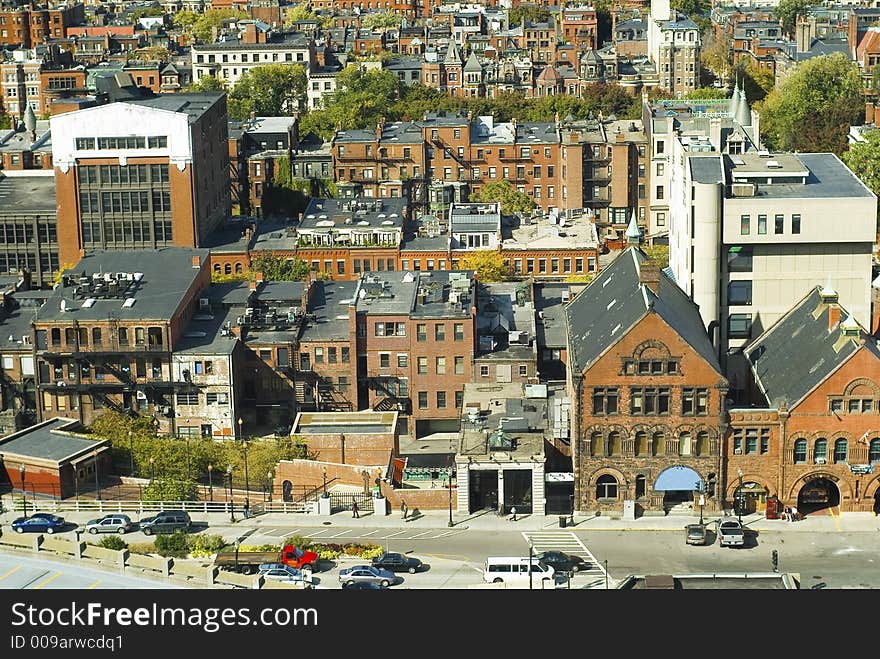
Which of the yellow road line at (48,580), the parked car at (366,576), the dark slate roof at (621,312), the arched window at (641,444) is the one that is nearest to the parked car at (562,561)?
the parked car at (366,576)

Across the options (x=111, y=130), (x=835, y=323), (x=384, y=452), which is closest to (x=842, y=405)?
(x=835, y=323)

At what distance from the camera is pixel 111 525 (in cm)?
12225

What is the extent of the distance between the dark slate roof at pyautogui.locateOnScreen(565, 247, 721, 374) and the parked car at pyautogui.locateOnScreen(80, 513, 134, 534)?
3294 cm

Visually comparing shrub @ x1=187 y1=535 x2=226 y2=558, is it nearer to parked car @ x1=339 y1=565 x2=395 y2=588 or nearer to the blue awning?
parked car @ x1=339 y1=565 x2=395 y2=588

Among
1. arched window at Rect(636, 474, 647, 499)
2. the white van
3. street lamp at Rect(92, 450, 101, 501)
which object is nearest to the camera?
the white van

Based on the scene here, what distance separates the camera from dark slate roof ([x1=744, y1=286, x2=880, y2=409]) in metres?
122

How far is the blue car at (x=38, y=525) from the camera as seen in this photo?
122 metres

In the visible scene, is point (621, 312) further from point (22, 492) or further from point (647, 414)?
point (22, 492)

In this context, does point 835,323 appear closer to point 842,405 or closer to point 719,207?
point 842,405

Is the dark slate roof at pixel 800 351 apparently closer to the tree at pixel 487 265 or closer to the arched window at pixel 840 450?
the arched window at pixel 840 450

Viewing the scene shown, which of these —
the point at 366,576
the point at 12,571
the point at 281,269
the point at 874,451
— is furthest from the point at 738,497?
the point at 281,269

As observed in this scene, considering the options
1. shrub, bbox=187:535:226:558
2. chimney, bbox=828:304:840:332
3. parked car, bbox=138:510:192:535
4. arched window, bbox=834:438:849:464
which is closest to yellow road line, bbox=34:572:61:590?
shrub, bbox=187:535:226:558

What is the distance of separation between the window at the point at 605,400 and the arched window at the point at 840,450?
50.8 ft

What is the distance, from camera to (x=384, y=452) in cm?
13325
